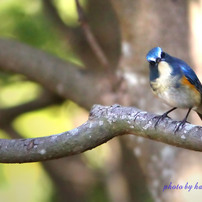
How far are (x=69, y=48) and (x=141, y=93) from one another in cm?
175

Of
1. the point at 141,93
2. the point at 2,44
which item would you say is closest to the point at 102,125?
the point at 141,93

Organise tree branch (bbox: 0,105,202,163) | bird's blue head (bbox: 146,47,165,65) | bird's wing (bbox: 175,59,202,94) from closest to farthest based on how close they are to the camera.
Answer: tree branch (bbox: 0,105,202,163) < bird's blue head (bbox: 146,47,165,65) < bird's wing (bbox: 175,59,202,94)

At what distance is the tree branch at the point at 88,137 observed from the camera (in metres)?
3.22

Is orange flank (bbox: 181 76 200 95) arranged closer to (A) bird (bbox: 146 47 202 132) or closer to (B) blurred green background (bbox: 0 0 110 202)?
(A) bird (bbox: 146 47 202 132)

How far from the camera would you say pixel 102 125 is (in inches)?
130

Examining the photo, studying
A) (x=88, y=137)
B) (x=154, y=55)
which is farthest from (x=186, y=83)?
(x=88, y=137)

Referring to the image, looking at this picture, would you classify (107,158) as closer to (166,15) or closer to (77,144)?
(166,15)

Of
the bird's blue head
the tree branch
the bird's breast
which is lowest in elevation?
the tree branch

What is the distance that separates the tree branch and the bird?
670 millimetres

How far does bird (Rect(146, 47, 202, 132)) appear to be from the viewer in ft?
13.1

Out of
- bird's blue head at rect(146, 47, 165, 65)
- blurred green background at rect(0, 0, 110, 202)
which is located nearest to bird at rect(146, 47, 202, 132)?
bird's blue head at rect(146, 47, 165, 65)

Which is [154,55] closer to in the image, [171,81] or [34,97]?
[171,81]

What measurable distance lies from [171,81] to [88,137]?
3.40ft

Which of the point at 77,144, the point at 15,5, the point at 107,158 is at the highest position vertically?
the point at 15,5
